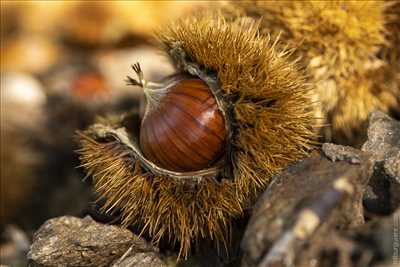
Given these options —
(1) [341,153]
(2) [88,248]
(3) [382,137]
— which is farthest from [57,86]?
(1) [341,153]

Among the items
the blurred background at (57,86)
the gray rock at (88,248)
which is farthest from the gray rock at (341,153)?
the blurred background at (57,86)

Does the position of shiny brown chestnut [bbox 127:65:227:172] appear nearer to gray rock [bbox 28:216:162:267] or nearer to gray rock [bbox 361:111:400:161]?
gray rock [bbox 28:216:162:267]

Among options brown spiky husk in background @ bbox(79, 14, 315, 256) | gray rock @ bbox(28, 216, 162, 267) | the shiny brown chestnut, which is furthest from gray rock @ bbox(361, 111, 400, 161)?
gray rock @ bbox(28, 216, 162, 267)

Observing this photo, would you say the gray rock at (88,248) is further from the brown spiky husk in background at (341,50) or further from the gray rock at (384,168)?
the brown spiky husk in background at (341,50)

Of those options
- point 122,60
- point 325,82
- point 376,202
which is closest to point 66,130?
point 122,60

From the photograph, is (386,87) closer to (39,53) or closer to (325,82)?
(325,82)
